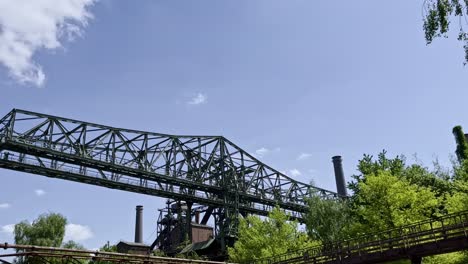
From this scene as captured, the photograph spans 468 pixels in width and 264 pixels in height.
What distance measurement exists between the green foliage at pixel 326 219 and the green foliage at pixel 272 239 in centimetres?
407

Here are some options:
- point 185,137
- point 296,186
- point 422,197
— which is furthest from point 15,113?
point 296,186

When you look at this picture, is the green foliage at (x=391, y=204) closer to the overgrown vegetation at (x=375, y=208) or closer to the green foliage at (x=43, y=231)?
the overgrown vegetation at (x=375, y=208)

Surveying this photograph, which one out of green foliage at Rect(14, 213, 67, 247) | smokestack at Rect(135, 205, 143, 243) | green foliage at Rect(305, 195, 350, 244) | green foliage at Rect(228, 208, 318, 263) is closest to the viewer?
green foliage at Rect(228, 208, 318, 263)

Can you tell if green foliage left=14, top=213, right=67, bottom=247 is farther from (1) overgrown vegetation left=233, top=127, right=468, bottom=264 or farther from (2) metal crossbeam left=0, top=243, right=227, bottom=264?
(2) metal crossbeam left=0, top=243, right=227, bottom=264

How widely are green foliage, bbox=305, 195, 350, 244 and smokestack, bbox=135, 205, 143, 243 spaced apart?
40.7 meters

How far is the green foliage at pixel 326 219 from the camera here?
40438 mm

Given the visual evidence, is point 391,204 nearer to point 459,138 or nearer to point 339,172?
point 459,138

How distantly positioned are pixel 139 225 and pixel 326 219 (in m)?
45.2

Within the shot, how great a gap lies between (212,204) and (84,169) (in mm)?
18364

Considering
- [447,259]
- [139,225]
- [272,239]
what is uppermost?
[139,225]

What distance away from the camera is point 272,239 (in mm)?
36156

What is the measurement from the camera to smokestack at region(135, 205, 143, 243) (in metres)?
75.1

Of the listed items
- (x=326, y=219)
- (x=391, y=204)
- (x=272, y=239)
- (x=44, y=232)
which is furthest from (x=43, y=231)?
(x=391, y=204)

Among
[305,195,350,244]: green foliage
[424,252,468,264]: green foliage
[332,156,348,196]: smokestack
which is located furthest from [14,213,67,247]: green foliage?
[332,156,348,196]: smokestack
